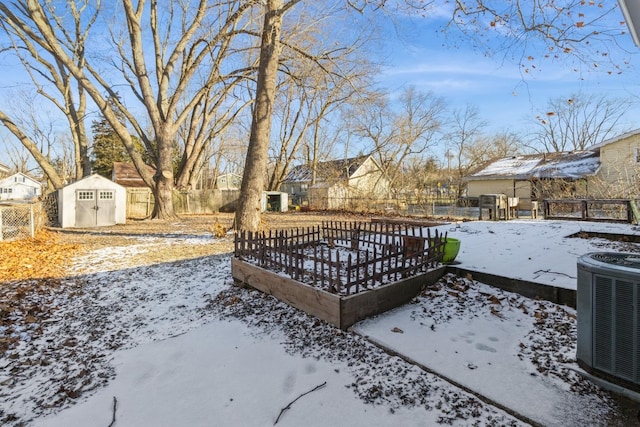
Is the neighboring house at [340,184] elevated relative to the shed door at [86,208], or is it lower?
elevated

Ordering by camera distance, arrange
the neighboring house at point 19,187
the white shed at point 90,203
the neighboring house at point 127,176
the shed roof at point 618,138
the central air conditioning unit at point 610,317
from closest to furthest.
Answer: the central air conditioning unit at point 610,317, the white shed at point 90,203, the shed roof at point 618,138, the neighboring house at point 127,176, the neighboring house at point 19,187

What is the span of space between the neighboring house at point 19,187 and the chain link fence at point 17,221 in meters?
43.2

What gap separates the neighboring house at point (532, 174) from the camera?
1811 cm

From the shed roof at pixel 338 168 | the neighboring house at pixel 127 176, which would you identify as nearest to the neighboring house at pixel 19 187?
the neighboring house at pixel 127 176

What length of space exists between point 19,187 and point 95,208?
47.4 meters

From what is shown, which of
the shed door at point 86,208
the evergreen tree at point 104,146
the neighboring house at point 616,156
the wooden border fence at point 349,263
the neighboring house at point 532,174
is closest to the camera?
the wooden border fence at point 349,263

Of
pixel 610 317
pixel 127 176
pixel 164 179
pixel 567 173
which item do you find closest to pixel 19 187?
pixel 127 176

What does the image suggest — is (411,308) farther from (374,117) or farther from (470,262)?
(374,117)

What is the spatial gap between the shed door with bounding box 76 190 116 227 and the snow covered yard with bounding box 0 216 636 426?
1166cm

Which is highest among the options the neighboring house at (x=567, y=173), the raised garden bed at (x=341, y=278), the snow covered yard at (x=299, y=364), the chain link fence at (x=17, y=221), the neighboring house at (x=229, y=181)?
the neighboring house at (x=229, y=181)

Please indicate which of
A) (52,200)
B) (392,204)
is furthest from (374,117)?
(52,200)

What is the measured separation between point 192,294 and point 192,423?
109 inches

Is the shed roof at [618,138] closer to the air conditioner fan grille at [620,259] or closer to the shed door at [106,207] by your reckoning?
the air conditioner fan grille at [620,259]

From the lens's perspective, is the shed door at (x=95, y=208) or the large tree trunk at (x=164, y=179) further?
the large tree trunk at (x=164, y=179)
